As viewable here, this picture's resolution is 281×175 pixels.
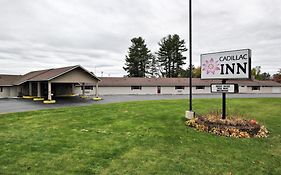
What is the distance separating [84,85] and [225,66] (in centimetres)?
2792

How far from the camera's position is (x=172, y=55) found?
209ft

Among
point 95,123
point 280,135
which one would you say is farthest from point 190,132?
point 95,123

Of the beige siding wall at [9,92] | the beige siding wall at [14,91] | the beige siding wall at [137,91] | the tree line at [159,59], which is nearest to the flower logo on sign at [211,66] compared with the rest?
the beige siding wall at [137,91]

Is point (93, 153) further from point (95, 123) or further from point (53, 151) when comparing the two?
point (95, 123)

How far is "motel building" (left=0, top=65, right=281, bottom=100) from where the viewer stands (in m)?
27.4

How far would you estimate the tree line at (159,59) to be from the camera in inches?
2406

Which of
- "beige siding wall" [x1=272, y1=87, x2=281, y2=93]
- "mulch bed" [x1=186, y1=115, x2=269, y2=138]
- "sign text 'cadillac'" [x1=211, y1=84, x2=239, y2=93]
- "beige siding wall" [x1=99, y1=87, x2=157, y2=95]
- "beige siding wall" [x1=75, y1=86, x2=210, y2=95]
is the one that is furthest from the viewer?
"beige siding wall" [x1=272, y1=87, x2=281, y2=93]

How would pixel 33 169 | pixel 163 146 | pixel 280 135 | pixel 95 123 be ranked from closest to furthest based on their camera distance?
pixel 33 169
pixel 163 146
pixel 280 135
pixel 95 123

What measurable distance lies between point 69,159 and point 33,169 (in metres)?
0.97

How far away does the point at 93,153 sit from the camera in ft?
21.9

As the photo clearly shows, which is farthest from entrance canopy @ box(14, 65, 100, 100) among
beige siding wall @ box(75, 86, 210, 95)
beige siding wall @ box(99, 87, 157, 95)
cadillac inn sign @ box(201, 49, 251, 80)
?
cadillac inn sign @ box(201, 49, 251, 80)

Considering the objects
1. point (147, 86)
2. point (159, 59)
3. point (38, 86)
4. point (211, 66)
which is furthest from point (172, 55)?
point (211, 66)

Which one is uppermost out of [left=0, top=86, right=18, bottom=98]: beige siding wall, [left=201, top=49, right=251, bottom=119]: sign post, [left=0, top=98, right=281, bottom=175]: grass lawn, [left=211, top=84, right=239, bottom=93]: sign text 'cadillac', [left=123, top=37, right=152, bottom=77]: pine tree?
[left=123, top=37, right=152, bottom=77]: pine tree

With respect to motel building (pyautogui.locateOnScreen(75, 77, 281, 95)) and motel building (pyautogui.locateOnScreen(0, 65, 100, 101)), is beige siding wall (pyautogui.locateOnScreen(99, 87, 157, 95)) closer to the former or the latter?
motel building (pyautogui.locateOnScreen(75, 77, 281, 95))
